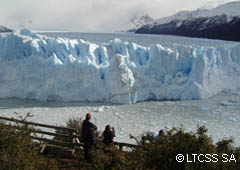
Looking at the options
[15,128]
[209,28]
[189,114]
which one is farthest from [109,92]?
[209,28]

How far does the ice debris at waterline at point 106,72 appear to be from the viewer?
29.9 ft

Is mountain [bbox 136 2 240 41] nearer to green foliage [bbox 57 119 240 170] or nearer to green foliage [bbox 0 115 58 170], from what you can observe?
green foliage [bbox 57 119 240 170]

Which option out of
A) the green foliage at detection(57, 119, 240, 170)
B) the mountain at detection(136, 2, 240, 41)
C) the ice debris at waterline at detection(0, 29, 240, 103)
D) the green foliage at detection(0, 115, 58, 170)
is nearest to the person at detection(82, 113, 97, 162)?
the green foliage at detection(0, 115, 58, 170)

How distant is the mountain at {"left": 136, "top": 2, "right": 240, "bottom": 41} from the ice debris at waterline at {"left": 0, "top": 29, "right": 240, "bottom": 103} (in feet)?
58.6

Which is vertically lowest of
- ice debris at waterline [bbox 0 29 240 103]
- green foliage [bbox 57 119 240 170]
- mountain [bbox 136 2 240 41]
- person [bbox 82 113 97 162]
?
green foliage [bbox 57 119 240 170]

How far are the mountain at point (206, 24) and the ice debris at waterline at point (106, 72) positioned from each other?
17852mm

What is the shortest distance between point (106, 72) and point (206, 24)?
87.9 ft

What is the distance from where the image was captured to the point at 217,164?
2102mm

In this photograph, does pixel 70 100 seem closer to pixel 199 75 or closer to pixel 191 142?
pixel 199 75

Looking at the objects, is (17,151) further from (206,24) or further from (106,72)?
(206,24)

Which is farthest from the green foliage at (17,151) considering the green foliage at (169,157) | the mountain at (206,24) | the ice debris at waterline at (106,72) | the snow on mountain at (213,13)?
the snow on mountain at (213,13)

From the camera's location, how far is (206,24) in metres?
33.0

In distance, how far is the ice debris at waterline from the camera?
911cm

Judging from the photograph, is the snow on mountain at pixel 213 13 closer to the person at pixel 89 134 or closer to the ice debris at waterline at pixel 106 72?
the ice debris at waterline at pixel 106 72
